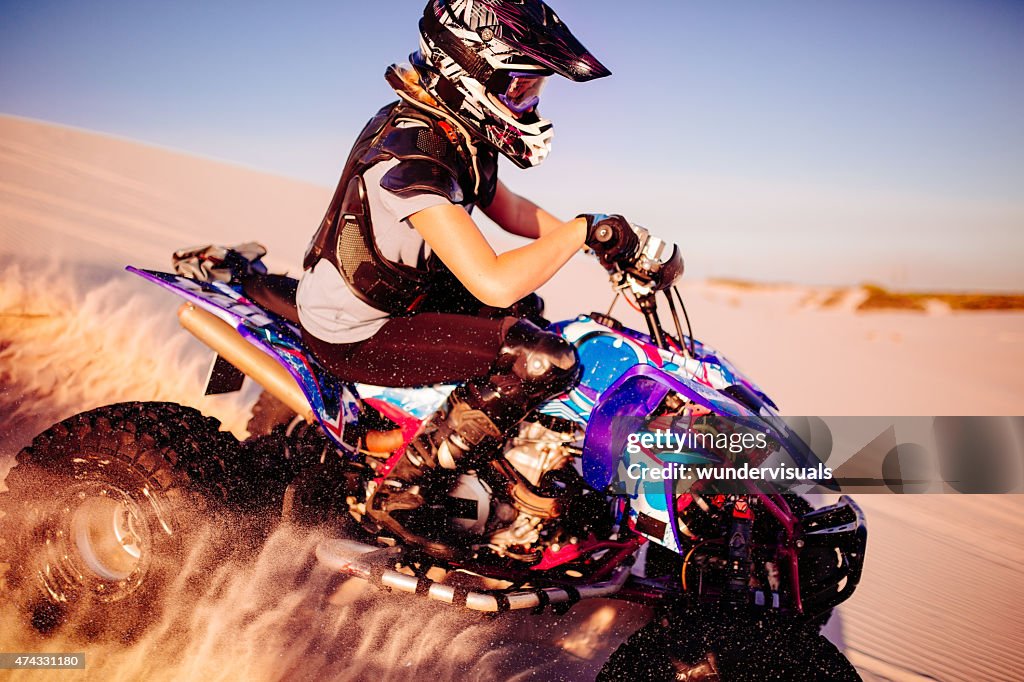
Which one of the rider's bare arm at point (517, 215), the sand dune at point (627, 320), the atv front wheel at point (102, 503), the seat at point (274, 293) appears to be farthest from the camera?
the sand dune at point (627, 320)

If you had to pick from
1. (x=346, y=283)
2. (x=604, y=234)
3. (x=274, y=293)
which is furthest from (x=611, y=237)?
(x=274, y=293)

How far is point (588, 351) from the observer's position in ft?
8.91

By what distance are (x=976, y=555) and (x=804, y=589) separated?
9.30ft

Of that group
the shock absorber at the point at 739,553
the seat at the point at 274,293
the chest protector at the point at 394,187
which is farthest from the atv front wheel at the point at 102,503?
the shock absorber at the point at 739,553

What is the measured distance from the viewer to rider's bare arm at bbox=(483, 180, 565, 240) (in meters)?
3.36

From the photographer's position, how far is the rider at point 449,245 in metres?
2.42

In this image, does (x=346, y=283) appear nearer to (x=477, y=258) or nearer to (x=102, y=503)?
(x=477, y=258)

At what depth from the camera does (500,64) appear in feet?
8.28

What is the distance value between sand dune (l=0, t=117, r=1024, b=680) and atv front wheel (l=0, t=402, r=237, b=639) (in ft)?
0.86

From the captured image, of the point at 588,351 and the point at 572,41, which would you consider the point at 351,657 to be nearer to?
the point at 588,351

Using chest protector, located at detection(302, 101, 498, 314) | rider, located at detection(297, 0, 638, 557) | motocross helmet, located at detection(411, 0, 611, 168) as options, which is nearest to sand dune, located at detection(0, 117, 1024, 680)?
rider, located at detection(297, 0, 638, 557)

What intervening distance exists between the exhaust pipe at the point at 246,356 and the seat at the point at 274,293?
186 mm

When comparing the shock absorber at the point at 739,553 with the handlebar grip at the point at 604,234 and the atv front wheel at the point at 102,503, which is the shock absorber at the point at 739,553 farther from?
the atv front wheel at the point at 102,503

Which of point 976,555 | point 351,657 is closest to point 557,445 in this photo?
point 351,657
